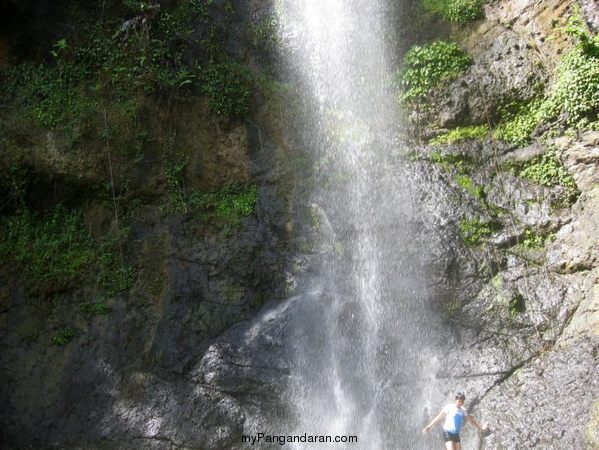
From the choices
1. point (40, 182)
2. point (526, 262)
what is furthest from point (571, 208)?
point (40, 182)

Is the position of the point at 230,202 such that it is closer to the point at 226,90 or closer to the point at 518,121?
the point at 226,90

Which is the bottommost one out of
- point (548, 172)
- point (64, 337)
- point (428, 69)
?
point (64, 337)

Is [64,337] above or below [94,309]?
below

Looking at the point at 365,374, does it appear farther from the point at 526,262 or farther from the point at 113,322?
the point at 113,322

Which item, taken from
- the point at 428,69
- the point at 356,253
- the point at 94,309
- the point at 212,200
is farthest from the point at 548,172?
the point at 94,309

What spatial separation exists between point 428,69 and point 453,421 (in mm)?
5597

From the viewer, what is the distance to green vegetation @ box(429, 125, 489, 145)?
850cm

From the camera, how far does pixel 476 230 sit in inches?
303

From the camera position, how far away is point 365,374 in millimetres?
7160

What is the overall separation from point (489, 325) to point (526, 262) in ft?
3.43

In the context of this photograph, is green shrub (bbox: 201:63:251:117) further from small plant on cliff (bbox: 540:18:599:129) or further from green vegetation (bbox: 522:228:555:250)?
green vegetation (bbox: 522:228:555:250)

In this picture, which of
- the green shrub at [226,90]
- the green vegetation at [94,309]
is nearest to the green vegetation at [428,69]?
the green shrub at [226,90]

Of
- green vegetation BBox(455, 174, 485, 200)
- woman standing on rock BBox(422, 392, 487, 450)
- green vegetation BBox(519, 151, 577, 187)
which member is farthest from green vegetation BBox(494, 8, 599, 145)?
woman standing on rock BBox(422, 392, 487, 450)

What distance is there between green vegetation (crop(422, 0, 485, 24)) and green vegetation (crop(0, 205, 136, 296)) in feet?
22.3
